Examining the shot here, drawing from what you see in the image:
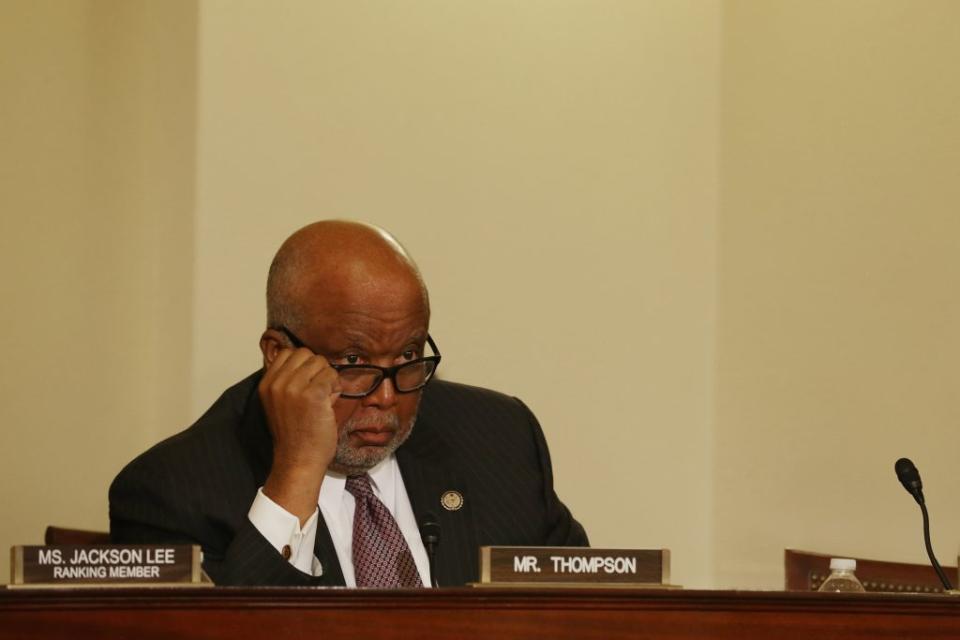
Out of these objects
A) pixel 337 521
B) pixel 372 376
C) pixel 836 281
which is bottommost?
pixel 337 521

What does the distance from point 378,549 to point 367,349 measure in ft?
1.33

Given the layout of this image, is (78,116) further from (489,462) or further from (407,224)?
(489,462)

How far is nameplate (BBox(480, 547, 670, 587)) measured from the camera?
6.20 ft

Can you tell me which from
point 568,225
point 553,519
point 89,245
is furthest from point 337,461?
point 568,225

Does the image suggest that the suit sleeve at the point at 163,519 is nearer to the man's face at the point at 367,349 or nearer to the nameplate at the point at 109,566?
the man's face at the point at 367,349

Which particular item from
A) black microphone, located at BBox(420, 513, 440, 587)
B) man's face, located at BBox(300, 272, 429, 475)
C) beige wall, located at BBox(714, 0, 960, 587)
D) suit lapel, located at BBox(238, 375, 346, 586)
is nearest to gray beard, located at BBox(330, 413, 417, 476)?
man's face, located at BBox(300, 272, 429, 475)

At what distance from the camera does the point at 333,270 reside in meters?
2.90

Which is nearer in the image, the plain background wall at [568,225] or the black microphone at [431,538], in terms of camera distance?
the black microphone at [431,538]

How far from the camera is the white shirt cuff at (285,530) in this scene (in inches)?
100.0

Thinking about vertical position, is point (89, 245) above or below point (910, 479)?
above

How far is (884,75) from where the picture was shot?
387 centimetres

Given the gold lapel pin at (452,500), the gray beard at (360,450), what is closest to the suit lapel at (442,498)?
the gold lapel pin at (452,500)

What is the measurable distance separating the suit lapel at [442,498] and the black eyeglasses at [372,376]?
25 centimetres

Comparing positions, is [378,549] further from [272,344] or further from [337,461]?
[272,344]
